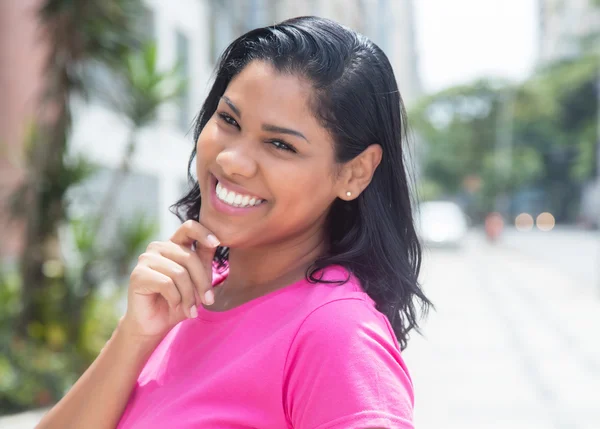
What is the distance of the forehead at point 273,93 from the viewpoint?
108 centimetres

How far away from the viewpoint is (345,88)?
3.65ft

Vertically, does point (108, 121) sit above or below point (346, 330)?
below

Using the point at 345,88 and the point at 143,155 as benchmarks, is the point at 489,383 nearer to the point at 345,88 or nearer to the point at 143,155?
the point at 345,88

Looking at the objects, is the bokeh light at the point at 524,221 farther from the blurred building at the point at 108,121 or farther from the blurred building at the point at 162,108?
the blurred building at the point at 108,121

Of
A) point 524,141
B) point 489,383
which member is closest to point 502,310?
point 489,383

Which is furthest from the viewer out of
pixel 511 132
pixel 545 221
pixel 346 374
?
pixel 545 221

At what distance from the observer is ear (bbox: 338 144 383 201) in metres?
1.16

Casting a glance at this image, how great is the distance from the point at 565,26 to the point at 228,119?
61.2m

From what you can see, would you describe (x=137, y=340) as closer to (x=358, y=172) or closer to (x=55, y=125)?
(x=358, y=172)

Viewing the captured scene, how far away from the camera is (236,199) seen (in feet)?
3.73

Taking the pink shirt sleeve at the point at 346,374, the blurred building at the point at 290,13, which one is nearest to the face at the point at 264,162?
the pink shirt sleeve at the point at 346,374

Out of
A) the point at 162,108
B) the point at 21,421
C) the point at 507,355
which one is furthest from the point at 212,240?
the point at 507,355

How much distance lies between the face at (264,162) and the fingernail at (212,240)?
0.01 meters

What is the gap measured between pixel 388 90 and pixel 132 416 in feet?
2.15
